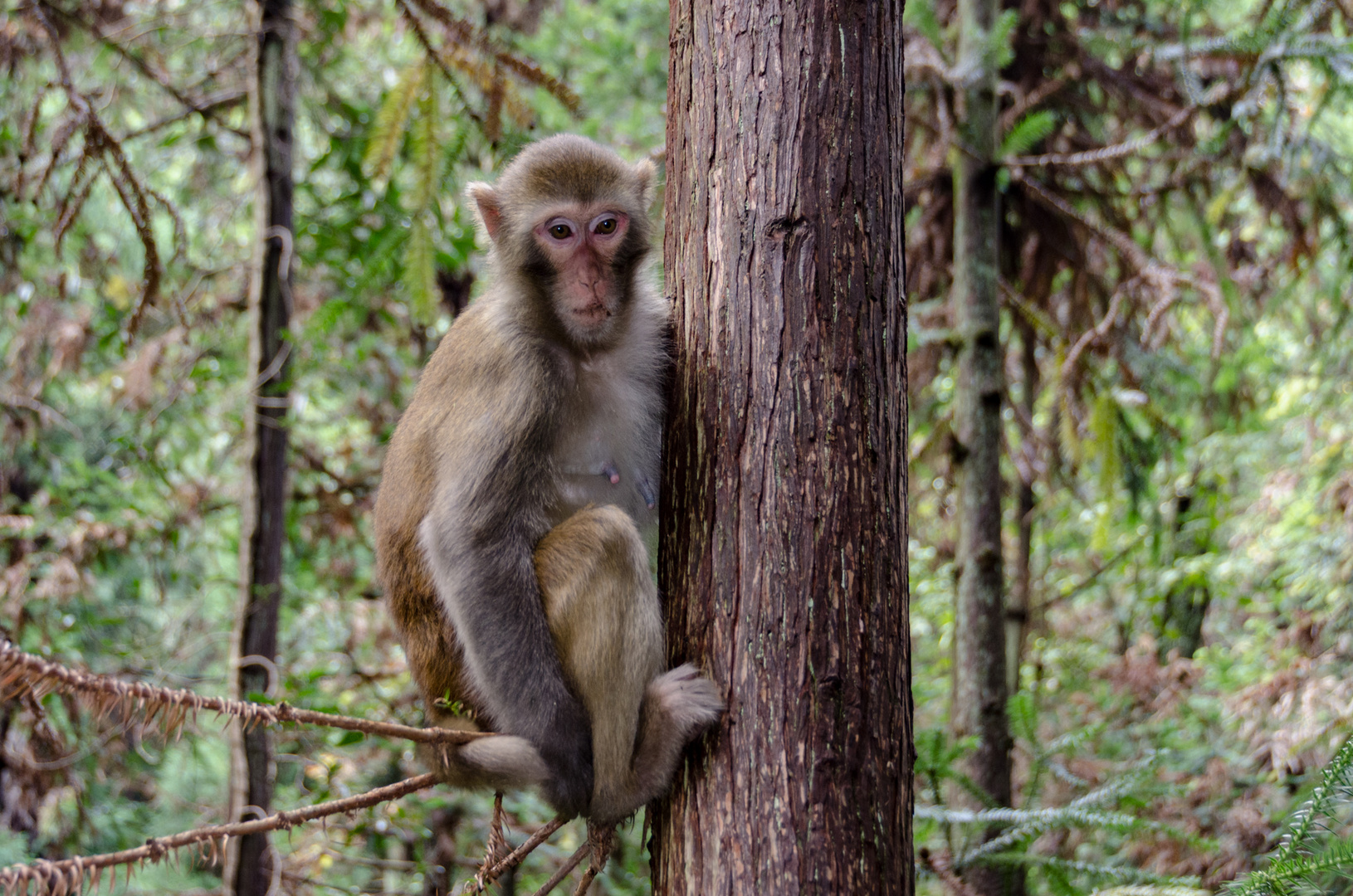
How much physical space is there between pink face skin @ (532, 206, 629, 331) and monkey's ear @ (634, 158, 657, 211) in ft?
0.81

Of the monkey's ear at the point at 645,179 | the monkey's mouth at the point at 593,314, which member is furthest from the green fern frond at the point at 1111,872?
the monkey's ear at the point at 645,179

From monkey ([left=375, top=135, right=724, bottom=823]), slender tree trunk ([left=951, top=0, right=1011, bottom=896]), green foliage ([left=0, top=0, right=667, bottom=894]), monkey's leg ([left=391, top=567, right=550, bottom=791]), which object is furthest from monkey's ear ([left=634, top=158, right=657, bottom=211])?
slender tree trunk ([left=951, top=0, right=1011, bottom=896])

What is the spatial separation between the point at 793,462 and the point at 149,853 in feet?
5.31

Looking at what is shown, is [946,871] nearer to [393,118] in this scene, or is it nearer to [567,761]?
[567,761]

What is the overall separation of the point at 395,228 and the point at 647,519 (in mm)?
2567

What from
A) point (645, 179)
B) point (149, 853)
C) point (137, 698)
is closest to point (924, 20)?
point (645, 179)

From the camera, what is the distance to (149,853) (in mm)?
2016

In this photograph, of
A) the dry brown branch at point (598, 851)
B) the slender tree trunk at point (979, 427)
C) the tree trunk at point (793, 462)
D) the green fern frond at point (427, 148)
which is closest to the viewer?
the tree trunk at point (793, 462)

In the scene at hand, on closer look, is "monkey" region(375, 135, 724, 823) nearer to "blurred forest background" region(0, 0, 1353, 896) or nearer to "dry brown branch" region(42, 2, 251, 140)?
"blurred forest background" region(0, 0, 1353, 896)

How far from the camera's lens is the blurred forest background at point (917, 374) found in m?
4.46

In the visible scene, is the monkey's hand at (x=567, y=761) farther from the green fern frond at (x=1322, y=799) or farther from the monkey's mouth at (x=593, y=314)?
the green fern frond at (x=1322, y=799)

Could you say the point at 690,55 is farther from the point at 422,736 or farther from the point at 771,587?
the point at 422,736

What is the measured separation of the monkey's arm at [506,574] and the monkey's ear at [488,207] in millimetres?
744

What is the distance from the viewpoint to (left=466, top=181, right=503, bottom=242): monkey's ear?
3.45 metres
